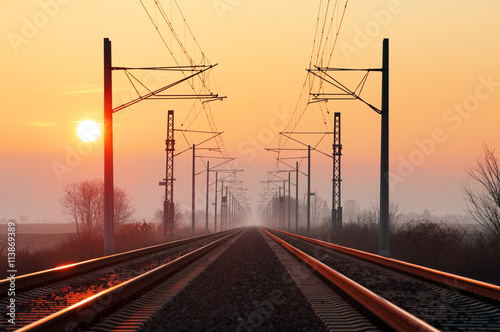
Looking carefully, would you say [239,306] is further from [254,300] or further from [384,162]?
[384,162]

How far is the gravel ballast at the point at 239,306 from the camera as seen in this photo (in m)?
7.40

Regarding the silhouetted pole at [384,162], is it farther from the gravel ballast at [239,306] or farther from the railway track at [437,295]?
the gravel ballast at [239,306]

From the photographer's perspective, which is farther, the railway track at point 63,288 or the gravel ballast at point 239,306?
the railway track at point 63,288

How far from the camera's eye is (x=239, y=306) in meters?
9.09

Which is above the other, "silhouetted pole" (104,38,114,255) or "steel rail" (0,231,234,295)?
"silhouetted pole" (104,38,114,255)

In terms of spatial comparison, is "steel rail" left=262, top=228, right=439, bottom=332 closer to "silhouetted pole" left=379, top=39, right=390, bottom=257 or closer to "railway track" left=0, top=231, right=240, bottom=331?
"railway track" left=0, top=231, right=240, bottom=331

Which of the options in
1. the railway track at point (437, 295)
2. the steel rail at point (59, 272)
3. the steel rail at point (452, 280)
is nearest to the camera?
the railway track at point (437, 295)

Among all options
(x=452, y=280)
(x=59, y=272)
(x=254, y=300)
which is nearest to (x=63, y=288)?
(x=59, y=272)

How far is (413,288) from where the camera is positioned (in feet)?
38.2

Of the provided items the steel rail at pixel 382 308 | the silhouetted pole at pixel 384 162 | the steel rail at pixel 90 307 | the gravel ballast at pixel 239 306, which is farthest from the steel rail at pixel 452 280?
the steel rail at pixel 90 307

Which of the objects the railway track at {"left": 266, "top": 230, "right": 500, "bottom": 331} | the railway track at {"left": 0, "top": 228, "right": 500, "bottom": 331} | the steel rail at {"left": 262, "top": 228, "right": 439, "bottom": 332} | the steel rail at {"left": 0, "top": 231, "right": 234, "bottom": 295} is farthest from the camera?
the steel rail at {"left": 0, "top": 231, "right": 234, "bottom": 295}

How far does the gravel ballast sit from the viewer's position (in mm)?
7404

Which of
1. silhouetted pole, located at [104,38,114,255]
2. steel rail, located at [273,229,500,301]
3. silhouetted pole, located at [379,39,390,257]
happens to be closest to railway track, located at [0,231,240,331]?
silhouetted pole, located at [104,38,114,255]

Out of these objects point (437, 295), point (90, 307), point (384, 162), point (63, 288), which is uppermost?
point (384, 162)
